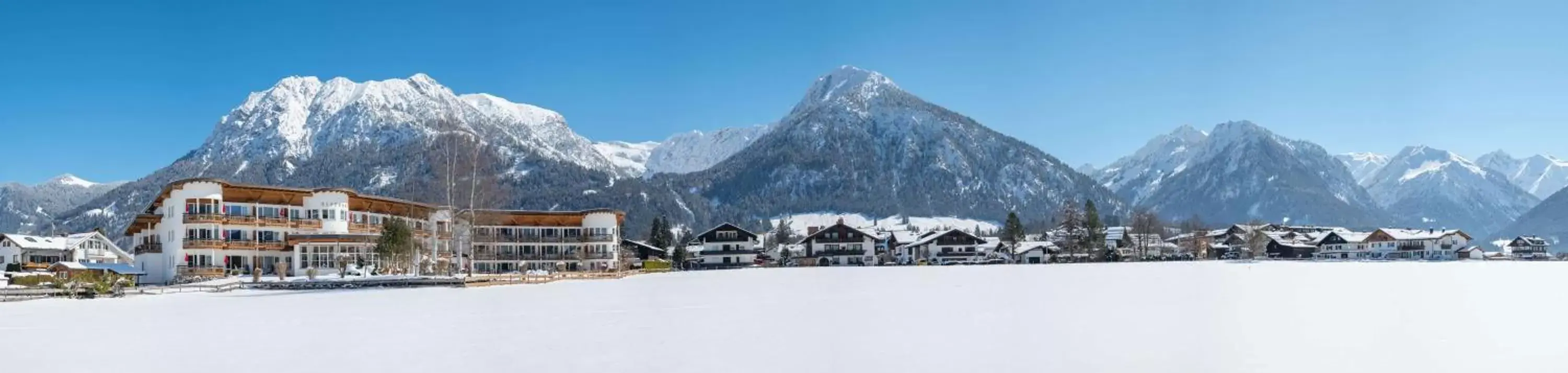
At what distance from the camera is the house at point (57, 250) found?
85438 millimetres

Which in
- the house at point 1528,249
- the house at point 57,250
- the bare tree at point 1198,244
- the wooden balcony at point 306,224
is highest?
the wooden balcony at point 306,224

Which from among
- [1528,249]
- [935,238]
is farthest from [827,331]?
[1528,249]

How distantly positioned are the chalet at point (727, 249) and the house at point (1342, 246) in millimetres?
79226

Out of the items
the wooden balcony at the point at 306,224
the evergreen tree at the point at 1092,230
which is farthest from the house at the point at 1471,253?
the wooden balcony at the point at 306,224

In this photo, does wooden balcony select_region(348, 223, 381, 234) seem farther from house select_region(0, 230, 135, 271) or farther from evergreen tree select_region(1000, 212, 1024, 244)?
evergreen tree select_region(1000, 212, 1024, 244)

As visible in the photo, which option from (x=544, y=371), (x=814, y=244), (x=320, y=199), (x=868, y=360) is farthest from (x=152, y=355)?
(x=814, y=244)

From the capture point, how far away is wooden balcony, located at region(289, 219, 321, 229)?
72.2 meters

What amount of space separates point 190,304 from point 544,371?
2854cm

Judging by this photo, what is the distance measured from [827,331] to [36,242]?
304 feet

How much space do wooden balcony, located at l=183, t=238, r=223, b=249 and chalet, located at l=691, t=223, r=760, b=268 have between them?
6876 cm

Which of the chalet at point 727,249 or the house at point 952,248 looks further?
the house at point 952,248

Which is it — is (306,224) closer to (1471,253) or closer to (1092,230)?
(1092,230)

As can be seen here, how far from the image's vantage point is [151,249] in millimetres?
69688

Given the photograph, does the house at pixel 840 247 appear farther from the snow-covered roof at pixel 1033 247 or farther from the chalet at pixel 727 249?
the snow-covered roof at pixel 1033 247
